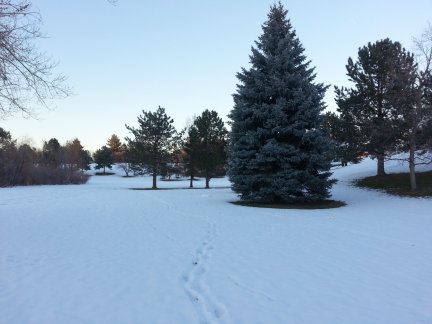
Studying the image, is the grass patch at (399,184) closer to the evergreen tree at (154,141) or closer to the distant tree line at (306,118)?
the distant tree line at (306,118)

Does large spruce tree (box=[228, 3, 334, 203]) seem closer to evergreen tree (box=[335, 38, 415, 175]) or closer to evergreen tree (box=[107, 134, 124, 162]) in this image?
evergreen tree (box=[335, 38, 415, 175])

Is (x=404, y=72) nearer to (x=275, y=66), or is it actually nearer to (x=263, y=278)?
(x=275, y=66)

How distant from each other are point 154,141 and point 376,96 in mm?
24111

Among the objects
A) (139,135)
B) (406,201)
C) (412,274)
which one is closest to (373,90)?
(406,201)

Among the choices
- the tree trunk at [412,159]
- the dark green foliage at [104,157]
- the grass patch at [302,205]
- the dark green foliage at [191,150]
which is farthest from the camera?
the dark green foliage at [104,157]

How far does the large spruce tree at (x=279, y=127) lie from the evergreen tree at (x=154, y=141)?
1967 cm

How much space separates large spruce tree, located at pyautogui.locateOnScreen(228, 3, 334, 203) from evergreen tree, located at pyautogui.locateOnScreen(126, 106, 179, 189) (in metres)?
19.7

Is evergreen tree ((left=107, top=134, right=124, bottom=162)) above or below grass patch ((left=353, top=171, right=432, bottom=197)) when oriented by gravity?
above

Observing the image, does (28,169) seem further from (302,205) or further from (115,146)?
(115,146)

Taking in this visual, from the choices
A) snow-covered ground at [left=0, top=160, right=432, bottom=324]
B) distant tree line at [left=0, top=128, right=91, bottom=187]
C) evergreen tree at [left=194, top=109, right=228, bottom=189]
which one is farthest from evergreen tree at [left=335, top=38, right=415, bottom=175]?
distant tree line at [left=0, top=128, right=91, bottom=187]

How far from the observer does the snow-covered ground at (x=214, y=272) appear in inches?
163

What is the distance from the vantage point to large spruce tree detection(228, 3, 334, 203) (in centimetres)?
1694

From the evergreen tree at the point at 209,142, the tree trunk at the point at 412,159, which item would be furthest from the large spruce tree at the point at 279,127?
the evergreen tree at the point at 209,142

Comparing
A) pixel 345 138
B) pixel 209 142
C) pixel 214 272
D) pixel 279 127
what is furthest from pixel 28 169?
pixel 214 272
